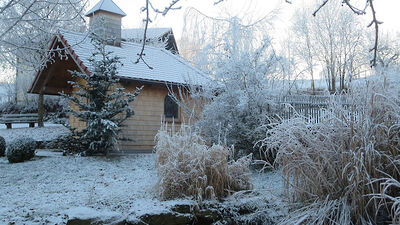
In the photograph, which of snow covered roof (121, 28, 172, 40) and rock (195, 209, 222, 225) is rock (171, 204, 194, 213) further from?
snow covered roof (121, 28, 172, 40)

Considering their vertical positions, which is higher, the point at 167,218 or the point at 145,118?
the point at 145,118

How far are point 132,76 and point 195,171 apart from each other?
24.7 feet

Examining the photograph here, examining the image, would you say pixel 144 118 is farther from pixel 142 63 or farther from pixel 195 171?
pixel 195 171

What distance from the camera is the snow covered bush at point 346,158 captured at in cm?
321

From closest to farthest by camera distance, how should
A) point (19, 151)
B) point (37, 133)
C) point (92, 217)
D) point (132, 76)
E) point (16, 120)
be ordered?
point (92, 217) < point (19, 151) < point (132, 76) < point (37, 133) < point (16, 120)

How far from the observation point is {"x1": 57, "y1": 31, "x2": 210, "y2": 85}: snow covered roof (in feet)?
36.4

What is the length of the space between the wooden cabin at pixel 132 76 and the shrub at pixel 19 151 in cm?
253

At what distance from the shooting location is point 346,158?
134 inches


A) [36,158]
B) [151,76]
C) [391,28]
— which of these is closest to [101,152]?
[36,158]

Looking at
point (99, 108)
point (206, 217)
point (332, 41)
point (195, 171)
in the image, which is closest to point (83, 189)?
point (195, 171)

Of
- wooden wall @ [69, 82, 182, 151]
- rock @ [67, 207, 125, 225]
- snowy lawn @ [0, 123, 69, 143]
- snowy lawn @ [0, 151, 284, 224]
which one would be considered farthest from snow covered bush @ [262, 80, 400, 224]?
snowy lawn @ [0, 123, 69, 143]

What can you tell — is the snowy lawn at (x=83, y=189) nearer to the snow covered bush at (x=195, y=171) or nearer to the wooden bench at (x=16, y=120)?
the snow covered bush at (x=195, y=171)

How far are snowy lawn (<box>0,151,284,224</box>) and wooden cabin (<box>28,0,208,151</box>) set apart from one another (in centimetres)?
195

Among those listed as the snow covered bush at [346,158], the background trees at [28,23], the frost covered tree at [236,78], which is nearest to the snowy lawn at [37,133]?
the background trees at [28,23]
